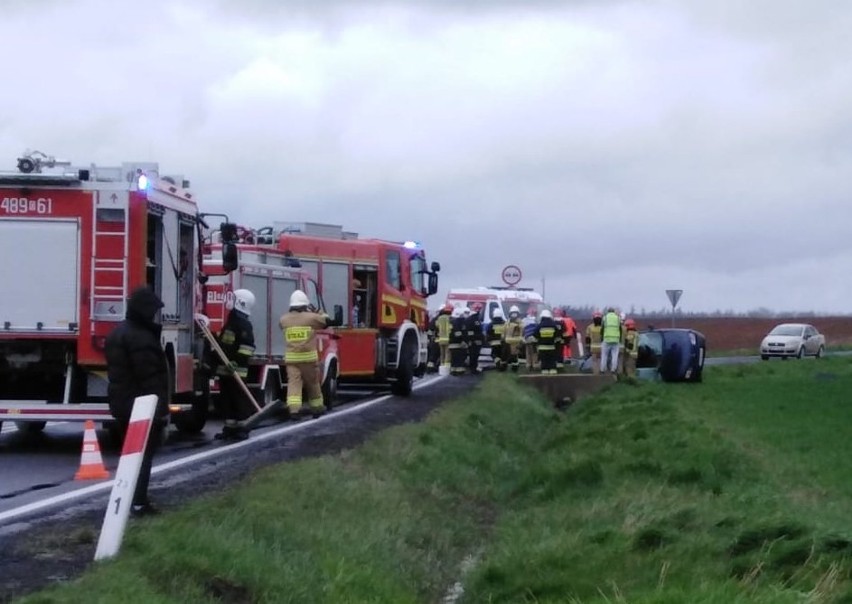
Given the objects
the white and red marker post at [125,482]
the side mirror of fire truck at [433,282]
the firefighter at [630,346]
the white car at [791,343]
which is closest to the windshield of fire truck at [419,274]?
the side mirror of fire truck at [433,282]

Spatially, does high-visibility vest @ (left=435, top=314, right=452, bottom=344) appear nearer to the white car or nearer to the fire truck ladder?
the fire truck ladder

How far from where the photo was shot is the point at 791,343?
55.8 meters

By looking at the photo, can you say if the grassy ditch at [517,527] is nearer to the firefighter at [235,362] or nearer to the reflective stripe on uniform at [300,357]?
the reflective stripe on uniform at [300,357]

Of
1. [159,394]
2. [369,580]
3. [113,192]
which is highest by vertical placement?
[113,192]

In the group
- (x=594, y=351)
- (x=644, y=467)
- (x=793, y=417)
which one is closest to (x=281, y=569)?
(x=644, y=467)

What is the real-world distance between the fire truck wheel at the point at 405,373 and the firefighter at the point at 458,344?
23.6 feet

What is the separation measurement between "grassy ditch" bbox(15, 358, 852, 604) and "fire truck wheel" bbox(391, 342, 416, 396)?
7.80m

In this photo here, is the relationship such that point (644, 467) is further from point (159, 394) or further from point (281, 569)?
point (281, 569)

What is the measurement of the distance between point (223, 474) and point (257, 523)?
400 centimetres

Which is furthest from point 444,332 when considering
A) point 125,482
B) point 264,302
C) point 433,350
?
point 125,482

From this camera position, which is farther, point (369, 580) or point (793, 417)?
point (793, 417)

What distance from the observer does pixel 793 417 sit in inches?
933

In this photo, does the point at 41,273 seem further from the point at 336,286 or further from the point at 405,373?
the point at 405,373

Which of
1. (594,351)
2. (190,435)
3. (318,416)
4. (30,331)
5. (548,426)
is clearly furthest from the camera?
(594,351)
